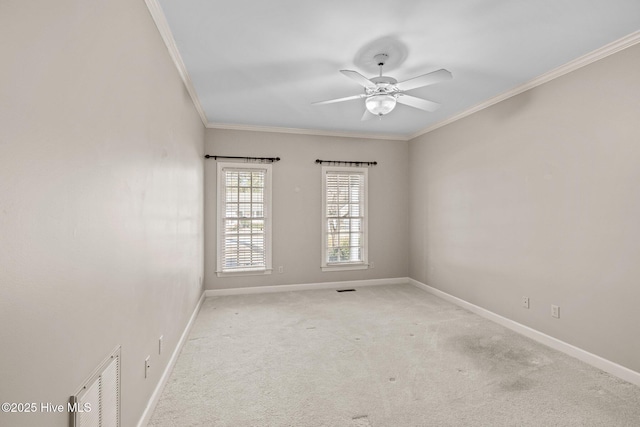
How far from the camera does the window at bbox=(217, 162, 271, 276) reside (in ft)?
16.4

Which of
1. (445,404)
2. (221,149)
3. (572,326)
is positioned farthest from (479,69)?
(221,149)

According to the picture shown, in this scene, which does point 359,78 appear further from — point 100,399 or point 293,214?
point 293,214

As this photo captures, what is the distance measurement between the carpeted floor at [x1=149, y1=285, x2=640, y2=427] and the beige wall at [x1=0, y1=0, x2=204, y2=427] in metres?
0.64

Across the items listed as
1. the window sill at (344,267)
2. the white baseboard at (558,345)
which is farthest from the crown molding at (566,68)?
the window sill at (344,267)

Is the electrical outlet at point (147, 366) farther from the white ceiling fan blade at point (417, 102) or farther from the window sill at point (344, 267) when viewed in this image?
the window sill at point (344, 267)

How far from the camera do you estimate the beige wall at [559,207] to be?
257 cm

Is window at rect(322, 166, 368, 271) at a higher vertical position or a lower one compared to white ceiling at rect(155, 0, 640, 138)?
lower

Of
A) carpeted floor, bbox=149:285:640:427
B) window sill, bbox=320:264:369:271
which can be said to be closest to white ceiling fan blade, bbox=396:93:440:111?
carpeted floor, bbox=149:285:640:427

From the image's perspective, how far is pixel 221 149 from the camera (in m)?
4.95

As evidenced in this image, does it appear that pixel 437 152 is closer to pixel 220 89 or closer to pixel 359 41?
pixel 359 41

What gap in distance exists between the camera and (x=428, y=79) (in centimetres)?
247

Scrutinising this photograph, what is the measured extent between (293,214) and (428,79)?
10.8 ft

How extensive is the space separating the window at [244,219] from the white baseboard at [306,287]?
28 cm

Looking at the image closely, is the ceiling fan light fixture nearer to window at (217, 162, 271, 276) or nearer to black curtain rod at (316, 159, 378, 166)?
black curtain rod at (316, 159, 378, 166)
